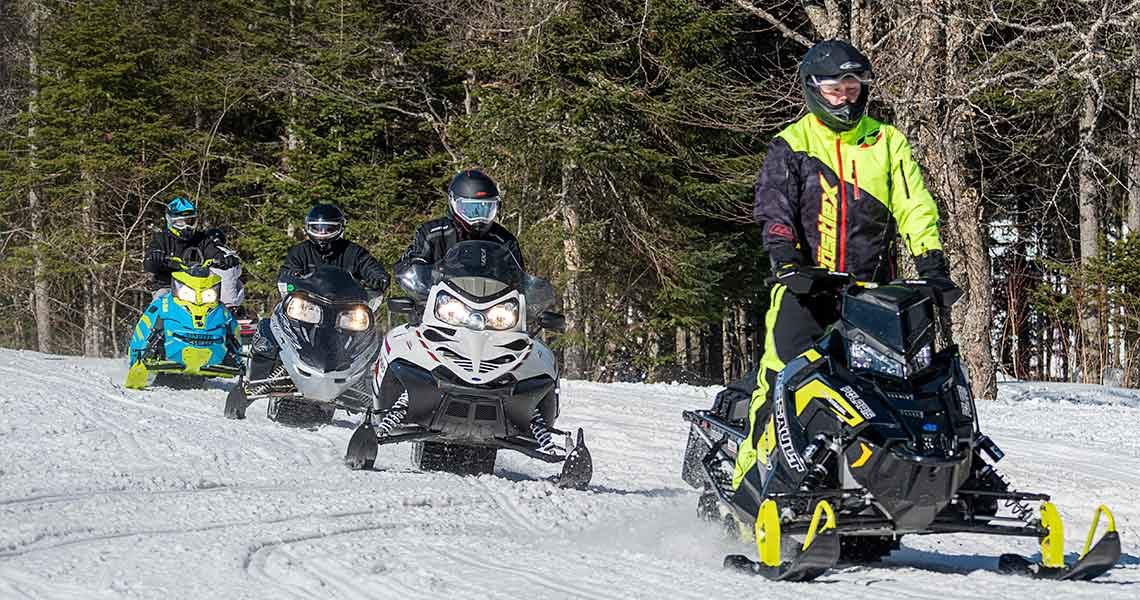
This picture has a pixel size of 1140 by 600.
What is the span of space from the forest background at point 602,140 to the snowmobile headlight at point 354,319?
812 centimetres

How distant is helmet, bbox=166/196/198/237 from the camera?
12.5 m

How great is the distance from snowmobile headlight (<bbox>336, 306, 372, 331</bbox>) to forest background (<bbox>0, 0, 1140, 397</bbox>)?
26.6 ft

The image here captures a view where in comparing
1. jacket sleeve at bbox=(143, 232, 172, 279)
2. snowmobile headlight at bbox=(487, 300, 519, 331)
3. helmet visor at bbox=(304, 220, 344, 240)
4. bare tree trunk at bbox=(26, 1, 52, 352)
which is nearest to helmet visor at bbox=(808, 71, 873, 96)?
snowmobile headlight at bbox=(487, 300, 519, 331)

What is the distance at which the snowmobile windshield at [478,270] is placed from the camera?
722 centimetres

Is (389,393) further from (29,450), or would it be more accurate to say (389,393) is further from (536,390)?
(29,450)

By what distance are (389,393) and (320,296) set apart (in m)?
2.29

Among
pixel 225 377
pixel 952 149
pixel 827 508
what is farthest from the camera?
pixel 952 149

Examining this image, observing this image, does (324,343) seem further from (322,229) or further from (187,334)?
(187,334)

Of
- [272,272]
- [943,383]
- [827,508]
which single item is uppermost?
[272,272]

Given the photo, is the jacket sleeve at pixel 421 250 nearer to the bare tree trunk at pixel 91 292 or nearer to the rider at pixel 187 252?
the rider at pixel 187 252

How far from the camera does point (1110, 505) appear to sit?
7699mm

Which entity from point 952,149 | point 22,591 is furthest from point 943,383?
point 952,149

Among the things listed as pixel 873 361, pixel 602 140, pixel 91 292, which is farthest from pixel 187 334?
pixel 91 292

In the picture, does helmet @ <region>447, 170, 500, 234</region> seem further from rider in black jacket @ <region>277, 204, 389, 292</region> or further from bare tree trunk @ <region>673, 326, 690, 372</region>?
bare tree trunk @ <region>673, 326, 690, 372</region>
